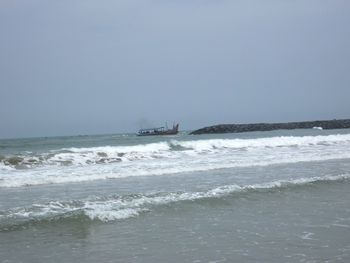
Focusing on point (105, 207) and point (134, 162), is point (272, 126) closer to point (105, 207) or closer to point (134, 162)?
point (134, 162)

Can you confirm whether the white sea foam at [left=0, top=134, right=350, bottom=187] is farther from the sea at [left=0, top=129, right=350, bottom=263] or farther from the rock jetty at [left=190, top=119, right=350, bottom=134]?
the rock jetty at [left=190, top=119, right=350, bottom=134]

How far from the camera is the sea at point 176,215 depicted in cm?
617

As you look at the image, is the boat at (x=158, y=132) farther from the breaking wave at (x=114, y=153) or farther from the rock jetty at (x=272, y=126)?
the breaking wave at (x=114, y=153)

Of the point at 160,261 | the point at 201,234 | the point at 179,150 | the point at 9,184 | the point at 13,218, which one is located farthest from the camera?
the point at 179,150

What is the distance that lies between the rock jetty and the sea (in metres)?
78.5

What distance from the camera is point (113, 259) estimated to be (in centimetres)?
584

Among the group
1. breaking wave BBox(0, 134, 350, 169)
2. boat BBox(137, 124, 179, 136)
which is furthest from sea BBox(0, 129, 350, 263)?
boat BBox(137, 124, 179, 136)

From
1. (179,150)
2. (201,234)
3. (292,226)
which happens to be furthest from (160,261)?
(179,150)

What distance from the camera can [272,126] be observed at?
97375 mm

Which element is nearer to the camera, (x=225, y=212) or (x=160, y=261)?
(x=160, y=261)

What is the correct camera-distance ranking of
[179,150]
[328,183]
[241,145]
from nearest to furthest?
[328,183] < [179,150] < [241,145]

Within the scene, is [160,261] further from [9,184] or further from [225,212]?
[9,184]

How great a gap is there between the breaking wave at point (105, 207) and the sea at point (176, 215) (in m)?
0.02

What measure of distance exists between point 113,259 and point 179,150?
772 inches
